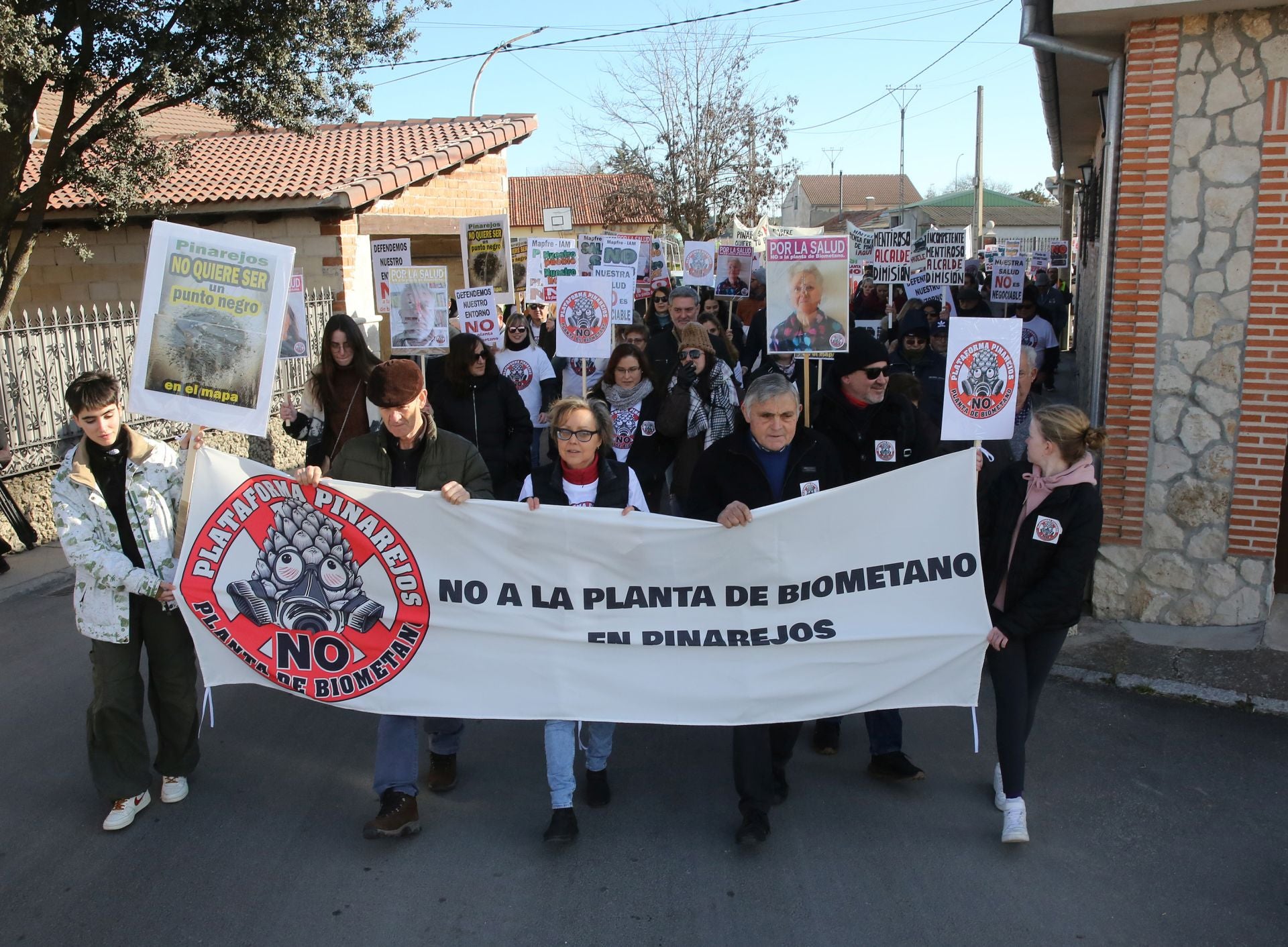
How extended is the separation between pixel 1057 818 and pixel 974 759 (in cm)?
59

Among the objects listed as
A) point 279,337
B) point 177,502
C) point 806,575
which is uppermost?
point 279,337

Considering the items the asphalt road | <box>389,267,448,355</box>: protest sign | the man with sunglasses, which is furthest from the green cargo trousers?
<box>389,267,448,355</box>: protest sign

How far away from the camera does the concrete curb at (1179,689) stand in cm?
564

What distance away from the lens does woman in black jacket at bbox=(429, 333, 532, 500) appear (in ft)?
21.4

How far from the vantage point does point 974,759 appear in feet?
16.3

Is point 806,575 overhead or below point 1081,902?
overhead

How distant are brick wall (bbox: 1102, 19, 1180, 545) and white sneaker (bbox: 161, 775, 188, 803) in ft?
18.2

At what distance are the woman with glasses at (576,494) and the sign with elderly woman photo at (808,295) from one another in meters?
2.05

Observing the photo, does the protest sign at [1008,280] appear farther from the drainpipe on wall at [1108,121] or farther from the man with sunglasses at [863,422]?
the man with sunglasses at [863,422]

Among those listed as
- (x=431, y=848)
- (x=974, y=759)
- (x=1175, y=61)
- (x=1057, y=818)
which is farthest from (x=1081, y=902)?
(x=1175, y=61)

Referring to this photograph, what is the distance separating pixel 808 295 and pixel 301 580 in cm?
344

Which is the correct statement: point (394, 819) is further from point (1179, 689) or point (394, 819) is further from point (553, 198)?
point (553, 198)

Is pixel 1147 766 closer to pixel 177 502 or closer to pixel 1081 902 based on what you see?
pixel 1081 902

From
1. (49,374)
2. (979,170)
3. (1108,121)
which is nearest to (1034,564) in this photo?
(1108,121)
